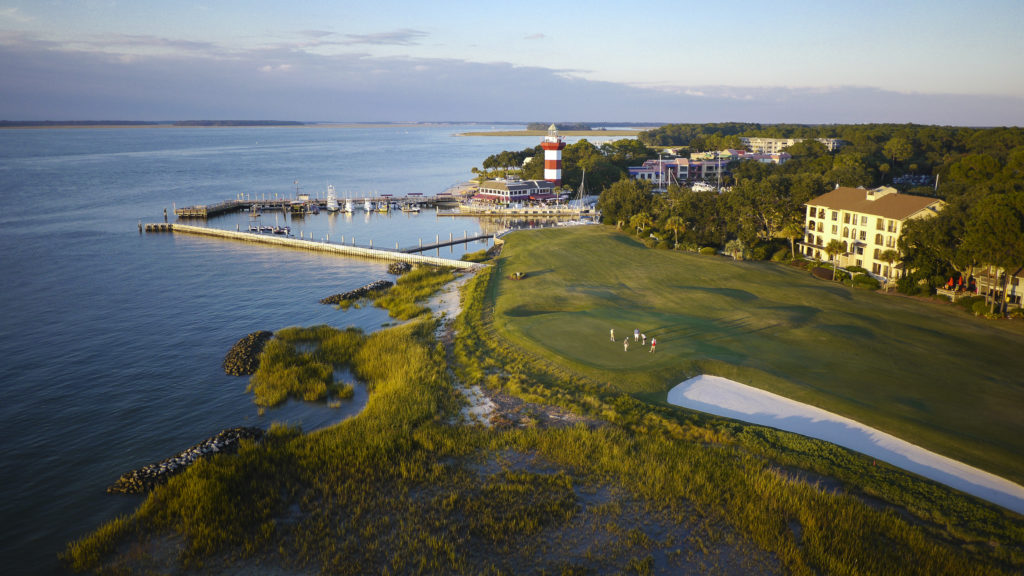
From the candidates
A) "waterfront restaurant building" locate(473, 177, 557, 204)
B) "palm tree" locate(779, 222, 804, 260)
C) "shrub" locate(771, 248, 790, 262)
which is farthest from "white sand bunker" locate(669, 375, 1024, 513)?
"waterfront restaurant building" locate(473, 177, 557, 204)

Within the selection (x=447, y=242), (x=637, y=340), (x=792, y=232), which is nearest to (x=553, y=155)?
(x=447, y=242)

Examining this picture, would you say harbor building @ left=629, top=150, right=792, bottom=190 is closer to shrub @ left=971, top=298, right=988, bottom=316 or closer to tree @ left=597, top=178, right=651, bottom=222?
tree @ left=597, top=178, right=651, bottom=222

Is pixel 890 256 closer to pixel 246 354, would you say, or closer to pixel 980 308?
pixel 980 308

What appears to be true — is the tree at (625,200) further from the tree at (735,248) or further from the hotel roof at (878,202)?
the hotel roof at (878,202)

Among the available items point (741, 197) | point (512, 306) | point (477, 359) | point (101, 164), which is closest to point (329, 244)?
point (512, 306)

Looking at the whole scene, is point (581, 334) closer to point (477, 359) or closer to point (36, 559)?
point (477, 359)
